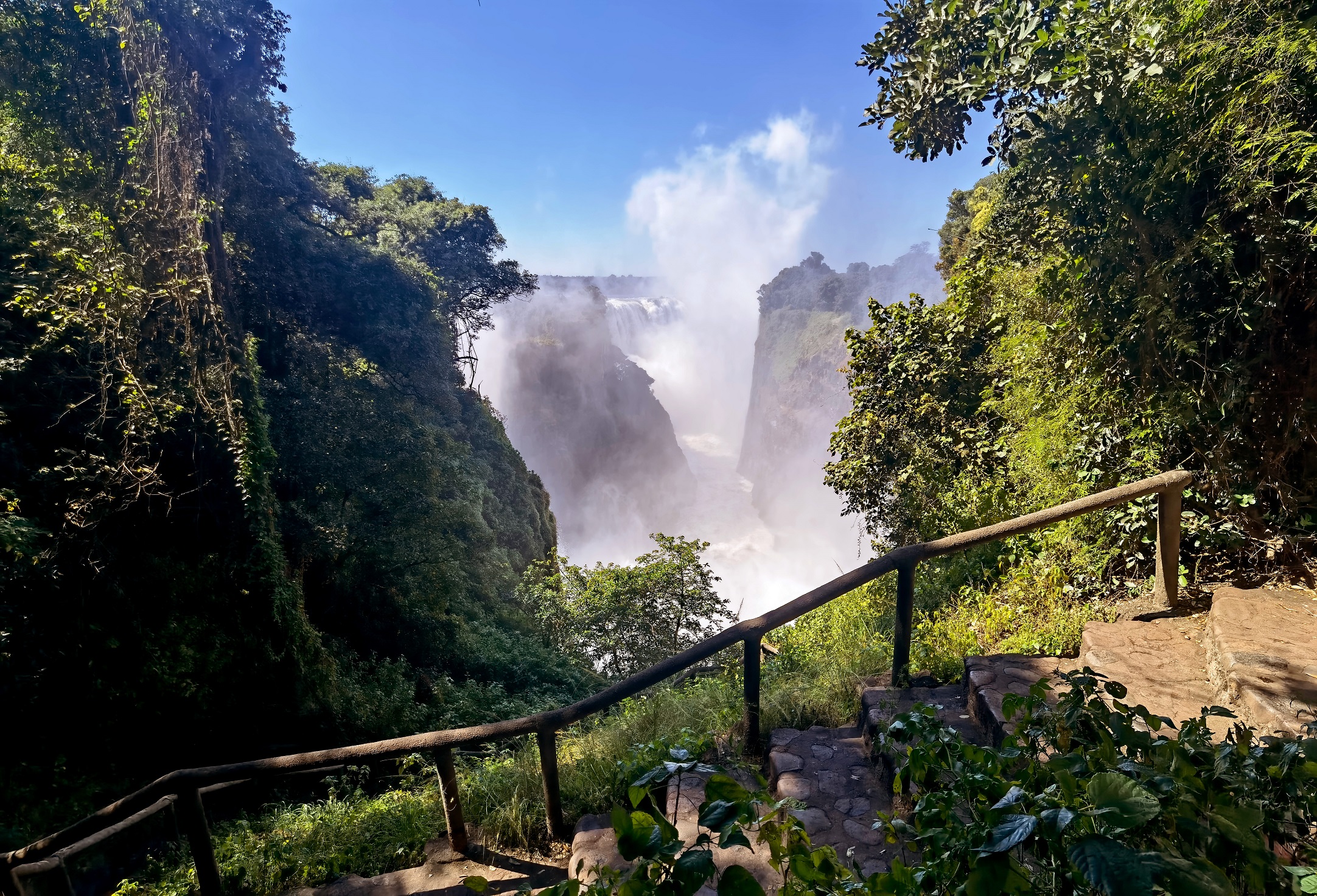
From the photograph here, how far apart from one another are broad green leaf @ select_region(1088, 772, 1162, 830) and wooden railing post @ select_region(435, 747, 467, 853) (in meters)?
2.57

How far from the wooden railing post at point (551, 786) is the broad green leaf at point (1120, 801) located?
2.31 m

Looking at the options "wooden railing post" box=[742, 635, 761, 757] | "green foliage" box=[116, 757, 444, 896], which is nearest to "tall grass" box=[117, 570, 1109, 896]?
"green foliage" box=[116, 757, 444, 896]

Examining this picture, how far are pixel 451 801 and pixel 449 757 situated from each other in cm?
28

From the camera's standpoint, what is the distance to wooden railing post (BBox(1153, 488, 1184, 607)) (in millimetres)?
3695

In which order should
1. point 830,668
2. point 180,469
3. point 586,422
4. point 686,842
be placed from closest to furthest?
point 686,842
point 830,668
point 180,469
point 586,422

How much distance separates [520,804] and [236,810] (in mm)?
5832

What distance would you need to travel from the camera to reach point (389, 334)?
15719 mm

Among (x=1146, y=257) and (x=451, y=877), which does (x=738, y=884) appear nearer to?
(x=451, y=877)

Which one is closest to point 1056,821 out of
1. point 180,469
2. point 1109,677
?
point 1109,677

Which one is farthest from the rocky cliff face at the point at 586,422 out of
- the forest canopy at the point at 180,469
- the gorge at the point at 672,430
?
the forest canopy at the point at 180,469

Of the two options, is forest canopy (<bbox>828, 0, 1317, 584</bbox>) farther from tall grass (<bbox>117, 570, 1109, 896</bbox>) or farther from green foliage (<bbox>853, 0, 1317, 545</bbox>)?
tall grass (<bbox>117, 570, 1109, 896</bbox>)

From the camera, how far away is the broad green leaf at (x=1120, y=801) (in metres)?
0.91

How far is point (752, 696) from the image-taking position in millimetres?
3234

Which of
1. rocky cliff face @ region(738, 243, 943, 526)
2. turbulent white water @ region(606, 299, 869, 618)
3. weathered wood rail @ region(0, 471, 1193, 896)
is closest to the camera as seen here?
weathered wood rail @ region(0, 471, 1193, 896)
